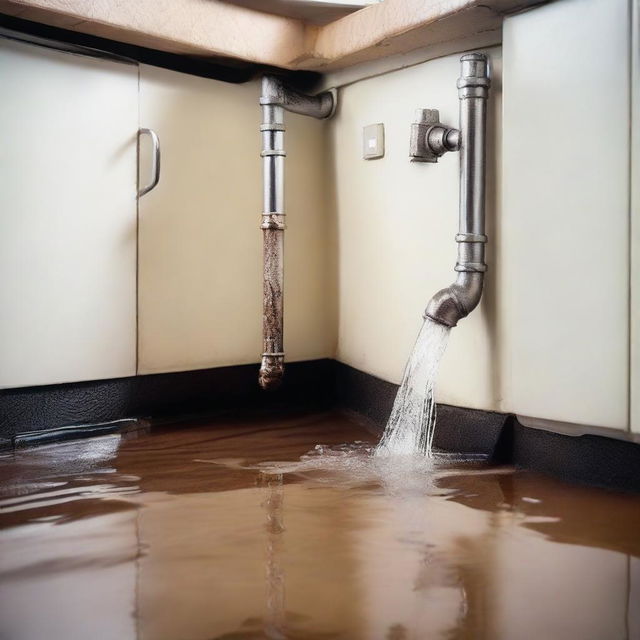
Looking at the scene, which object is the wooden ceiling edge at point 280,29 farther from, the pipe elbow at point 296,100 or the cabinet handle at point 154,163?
the cabinet handle at point 154,163

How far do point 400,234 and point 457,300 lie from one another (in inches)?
20.6

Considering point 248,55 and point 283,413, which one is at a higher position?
point 248,55

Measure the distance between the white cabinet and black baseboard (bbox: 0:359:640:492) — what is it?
→ 0.34 feet

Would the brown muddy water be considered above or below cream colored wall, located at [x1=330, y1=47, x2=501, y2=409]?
below

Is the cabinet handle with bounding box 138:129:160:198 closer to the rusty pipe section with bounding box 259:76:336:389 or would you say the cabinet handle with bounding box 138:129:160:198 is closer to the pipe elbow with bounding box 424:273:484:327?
the rusty pipe section with bounding box 259:76:336:389

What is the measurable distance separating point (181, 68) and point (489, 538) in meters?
2.08

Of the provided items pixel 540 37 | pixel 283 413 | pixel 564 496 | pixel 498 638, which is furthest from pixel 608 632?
pixel 283 413

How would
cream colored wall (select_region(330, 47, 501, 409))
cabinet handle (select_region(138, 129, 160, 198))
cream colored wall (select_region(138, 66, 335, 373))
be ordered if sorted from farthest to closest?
cream colored wall (select_region(138, 66, 335, 373)) < cabinet handle (select_region(138, 129, 160, 198)) < cream colored wall (select_region(330, 47, 501, 409))

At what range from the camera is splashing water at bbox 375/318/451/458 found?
8.43 ft

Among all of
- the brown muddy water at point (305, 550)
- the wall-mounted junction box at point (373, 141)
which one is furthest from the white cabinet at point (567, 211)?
the wall-mounted junction box at point (373, 141)

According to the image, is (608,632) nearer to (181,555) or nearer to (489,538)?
(489,538)

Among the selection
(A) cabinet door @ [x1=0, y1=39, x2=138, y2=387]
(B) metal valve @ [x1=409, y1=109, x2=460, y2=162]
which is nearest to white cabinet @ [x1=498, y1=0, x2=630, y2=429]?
(B) metal valve @ [x1=409, y1=109, x2=460, y2=162]

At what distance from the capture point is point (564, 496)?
6.84 feet

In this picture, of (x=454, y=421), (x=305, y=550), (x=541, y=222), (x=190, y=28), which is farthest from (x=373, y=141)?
(x=305, y=550)
